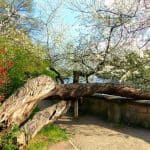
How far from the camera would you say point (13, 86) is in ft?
40.1

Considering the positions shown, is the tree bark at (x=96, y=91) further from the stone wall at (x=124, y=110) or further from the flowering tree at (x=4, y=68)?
the flowering tree at (x=4, y=68)

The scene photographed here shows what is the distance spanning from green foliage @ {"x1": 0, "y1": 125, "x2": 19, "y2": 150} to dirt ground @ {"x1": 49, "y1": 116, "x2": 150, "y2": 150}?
1.15 m

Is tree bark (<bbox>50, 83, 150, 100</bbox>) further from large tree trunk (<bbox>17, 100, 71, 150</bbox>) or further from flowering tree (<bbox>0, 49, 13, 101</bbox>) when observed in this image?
flowering tree (<bbox>0, 49, 13, 101</bbox>)

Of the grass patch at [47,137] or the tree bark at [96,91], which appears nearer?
the grass patch at [47,137]

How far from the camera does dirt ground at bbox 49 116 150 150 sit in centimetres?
966

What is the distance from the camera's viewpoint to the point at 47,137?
10562 millimetres

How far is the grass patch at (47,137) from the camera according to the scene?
9.60m

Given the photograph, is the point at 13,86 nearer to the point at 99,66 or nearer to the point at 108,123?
the point at 108,123

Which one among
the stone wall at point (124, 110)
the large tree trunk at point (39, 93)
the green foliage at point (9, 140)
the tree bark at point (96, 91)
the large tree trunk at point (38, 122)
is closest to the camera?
the green foliage at point (9, 140)

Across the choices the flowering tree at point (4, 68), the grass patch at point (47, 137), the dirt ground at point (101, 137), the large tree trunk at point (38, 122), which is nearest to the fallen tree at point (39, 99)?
the large tree trunk at point (38, 122)

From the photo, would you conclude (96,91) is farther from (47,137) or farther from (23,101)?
(23,101)

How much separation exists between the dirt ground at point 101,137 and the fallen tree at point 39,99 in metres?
0.73

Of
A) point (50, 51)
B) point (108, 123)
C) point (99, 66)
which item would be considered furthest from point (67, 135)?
point (50, 51)

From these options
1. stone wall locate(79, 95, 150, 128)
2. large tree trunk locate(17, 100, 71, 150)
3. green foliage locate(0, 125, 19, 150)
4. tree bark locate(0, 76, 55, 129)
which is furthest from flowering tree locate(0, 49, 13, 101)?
stone wall locate(79, 95, 150, 128)
